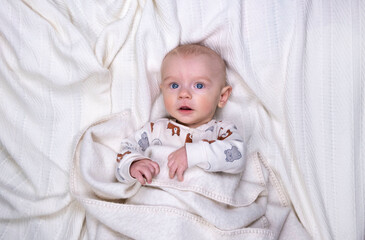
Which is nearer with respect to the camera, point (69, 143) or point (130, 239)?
point (130, 239)

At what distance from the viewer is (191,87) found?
122 cm

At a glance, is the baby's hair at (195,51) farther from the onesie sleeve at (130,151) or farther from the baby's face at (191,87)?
the onesie sleeve at (130,151)

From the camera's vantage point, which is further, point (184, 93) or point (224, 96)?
point (224, 96)

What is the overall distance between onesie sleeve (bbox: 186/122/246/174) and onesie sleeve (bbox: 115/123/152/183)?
14 centimetres

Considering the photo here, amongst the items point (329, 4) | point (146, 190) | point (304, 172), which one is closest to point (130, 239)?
point (146, 190)

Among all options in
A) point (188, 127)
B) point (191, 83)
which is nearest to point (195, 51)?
point (191, 83)

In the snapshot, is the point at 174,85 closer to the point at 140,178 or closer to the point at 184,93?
the point at 184,93

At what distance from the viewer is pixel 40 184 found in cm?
116

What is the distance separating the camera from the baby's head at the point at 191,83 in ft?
3.98

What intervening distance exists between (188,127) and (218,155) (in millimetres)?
193

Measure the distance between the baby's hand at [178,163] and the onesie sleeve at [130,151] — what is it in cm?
8

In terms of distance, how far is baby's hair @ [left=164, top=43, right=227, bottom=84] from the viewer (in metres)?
1.24

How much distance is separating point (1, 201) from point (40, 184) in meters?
0.11

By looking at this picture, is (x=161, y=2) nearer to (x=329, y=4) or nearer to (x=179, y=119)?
(x=179, y=119)
